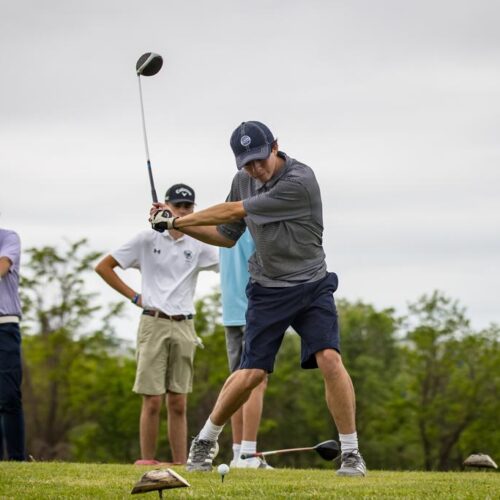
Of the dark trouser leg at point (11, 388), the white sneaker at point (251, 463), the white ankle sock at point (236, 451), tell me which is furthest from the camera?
the dark trouser leg at point (11, 388)

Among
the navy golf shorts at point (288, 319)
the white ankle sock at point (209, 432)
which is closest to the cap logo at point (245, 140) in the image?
the navy golf shorts at point (288, 319)

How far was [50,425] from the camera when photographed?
50812mm

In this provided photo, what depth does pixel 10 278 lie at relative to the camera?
10.8 m

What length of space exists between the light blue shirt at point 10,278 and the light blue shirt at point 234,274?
215cm

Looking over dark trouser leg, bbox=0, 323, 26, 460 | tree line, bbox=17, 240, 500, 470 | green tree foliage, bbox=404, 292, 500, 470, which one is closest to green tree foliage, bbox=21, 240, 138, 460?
tree line, bbox=17, 240, 500, 470

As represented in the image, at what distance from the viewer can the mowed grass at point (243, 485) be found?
6090mm

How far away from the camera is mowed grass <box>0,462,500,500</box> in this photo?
20.0 feet

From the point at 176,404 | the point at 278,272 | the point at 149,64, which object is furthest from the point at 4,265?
the point at 278,272

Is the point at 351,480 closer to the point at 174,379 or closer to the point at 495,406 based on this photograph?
the point at 174,379

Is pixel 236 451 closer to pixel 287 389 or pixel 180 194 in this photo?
pixel 180 194

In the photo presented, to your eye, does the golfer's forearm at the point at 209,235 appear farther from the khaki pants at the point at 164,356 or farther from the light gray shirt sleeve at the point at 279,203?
the khaki pants at the point at 164,356

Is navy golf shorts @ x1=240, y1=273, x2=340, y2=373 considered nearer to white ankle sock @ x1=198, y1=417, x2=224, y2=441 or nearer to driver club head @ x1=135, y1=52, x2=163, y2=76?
white ankle sock @ x1=198, y1=417, x2=224, y2=441

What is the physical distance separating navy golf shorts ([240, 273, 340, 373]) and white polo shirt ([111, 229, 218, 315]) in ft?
10.5

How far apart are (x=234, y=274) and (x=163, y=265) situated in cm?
81
